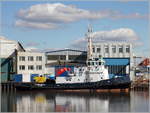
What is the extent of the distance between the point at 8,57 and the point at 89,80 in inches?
863

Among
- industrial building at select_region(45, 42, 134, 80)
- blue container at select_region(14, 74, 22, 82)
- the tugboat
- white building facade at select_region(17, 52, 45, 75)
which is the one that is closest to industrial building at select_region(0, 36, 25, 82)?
white building facade at select_region(17, 52, 45, 75)

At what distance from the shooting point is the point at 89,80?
4991 centimetres

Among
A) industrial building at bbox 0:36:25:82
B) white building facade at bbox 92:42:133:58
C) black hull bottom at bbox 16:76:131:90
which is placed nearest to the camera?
black hull bottom at bbox 16:76:131:90

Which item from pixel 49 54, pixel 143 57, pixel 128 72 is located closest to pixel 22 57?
pixel 49 54

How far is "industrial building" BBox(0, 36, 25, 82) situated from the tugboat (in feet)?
40.7

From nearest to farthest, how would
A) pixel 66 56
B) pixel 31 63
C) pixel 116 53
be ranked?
pixel 31 63 → pixel 116 53 → pixel 66 56

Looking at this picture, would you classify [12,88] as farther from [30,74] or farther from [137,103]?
[137,103]

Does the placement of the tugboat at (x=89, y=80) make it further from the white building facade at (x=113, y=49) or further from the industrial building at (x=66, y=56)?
the industrial building at (x=66, y=56)

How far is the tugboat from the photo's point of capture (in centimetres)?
4834

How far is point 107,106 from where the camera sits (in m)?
34.5

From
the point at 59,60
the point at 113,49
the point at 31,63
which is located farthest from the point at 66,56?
the point at 31,63

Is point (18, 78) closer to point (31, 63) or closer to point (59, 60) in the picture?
point (31, 63)

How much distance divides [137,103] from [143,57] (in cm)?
3685

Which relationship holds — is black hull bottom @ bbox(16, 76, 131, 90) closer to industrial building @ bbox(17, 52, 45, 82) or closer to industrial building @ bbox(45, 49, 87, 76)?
industrial building @ bbox(17, 52, 45, 82)
